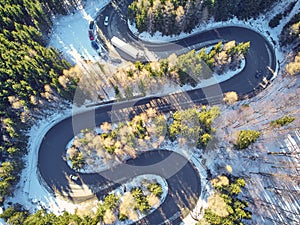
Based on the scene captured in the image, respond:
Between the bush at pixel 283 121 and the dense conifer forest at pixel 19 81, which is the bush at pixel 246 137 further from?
the dense conifer forest at pixel 19 81

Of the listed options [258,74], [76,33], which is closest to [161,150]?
[258,74]

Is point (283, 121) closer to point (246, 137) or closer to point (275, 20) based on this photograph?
point (246, 137)

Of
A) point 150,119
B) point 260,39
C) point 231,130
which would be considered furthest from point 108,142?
point 260,39

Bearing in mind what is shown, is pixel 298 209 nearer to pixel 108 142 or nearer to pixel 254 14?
pixel 108 142

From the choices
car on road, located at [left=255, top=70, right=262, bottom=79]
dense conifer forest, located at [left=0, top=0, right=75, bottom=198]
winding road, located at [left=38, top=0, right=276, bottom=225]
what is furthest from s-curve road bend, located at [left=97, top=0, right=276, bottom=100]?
dense conifer forest, located at [left=0, top=0, right=75, bottom=198]

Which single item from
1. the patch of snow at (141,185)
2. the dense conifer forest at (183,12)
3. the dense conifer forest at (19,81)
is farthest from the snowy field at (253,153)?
the dense conifer forest at (183,12)

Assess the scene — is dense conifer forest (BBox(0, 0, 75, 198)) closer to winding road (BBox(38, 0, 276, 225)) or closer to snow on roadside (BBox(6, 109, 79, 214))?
snow on roadside (BBox(6, 109, 79, 214))
